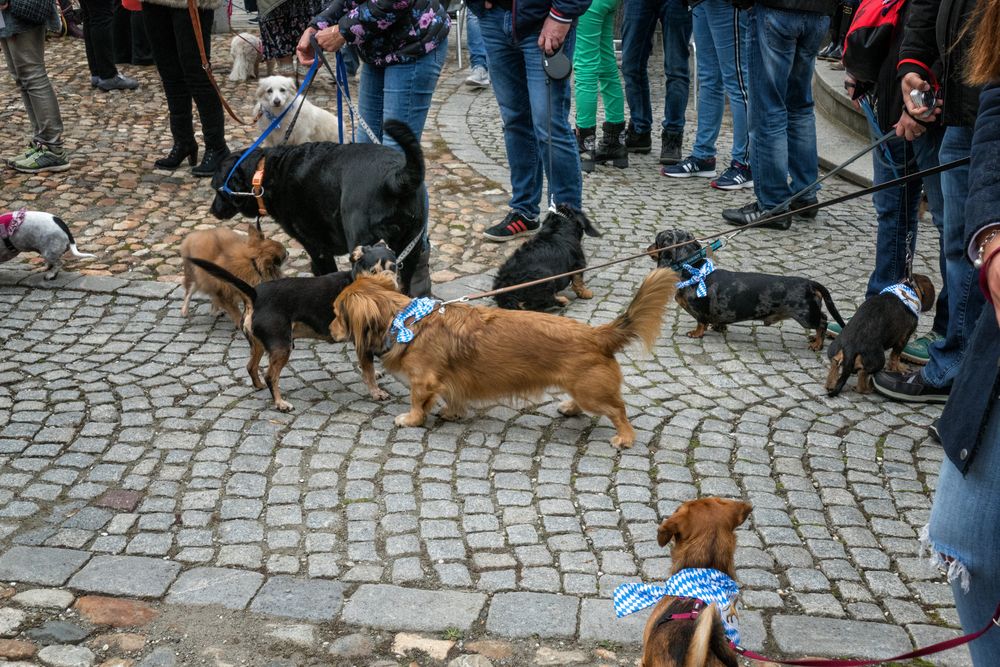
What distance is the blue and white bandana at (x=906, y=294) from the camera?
4.99 meters

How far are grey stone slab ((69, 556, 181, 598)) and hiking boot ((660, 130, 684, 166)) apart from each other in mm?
6596

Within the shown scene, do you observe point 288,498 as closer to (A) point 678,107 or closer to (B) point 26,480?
(B) point 26,480

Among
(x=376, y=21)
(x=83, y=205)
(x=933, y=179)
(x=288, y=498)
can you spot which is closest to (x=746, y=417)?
(x=933, y=179)

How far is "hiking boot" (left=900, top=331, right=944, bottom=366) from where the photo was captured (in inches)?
211

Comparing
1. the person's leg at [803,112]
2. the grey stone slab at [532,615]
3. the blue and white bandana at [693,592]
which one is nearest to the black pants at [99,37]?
the person's leg at [803,112]

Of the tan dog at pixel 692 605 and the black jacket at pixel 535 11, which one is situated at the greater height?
the black jacket at pixel 535 11

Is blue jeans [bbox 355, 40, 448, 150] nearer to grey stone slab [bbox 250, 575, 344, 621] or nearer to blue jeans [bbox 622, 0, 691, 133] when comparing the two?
grey stone slab [bbox 250, 575, 344, 621]

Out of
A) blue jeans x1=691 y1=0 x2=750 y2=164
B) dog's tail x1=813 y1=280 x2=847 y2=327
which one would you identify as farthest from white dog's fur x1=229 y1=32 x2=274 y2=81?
dog's tail x1=813 y1=280 x2=847 y2=327

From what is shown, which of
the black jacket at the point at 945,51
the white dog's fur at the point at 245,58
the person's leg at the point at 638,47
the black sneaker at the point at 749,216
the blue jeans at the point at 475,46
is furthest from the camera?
the blue jeans at the point at 475,46

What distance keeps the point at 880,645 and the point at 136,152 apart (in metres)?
8.05

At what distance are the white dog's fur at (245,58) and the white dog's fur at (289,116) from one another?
3.24 m

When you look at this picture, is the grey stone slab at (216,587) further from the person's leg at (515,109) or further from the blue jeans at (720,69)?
the blue jeans at (720,69)

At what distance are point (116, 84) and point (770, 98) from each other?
309 inches

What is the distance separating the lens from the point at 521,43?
6574 millimetres
